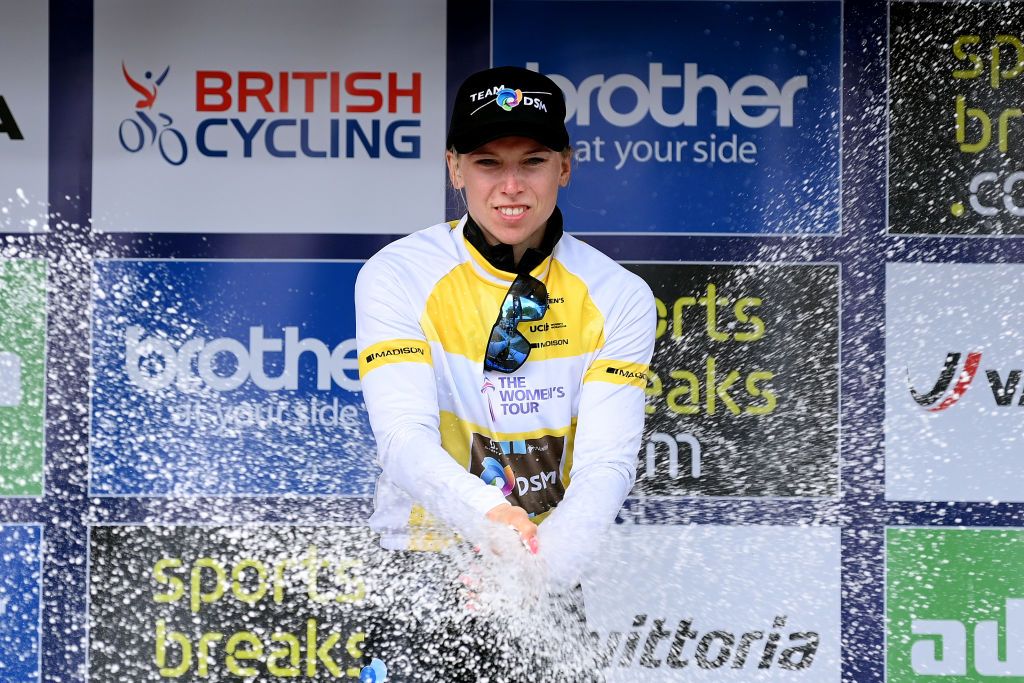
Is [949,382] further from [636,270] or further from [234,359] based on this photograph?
[234,359]

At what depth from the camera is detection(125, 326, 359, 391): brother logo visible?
2.95 meters

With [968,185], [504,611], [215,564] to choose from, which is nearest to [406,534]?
[504,611]

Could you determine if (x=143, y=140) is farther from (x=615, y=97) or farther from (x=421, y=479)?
(x=421, y=479)

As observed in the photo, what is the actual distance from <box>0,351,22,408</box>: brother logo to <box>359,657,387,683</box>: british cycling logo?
4.94 feet

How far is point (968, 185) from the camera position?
9.60ft

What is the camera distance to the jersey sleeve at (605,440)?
183cm

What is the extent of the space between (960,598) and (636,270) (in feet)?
4.05

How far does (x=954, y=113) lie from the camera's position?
115 inches

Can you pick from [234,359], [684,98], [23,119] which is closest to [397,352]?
[234,359]

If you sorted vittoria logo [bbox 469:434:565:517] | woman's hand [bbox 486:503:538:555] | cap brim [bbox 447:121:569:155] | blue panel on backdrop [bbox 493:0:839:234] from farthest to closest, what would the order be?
blue panel on backdrop [bbox 493:0:839:234], vittoria logo [bbox 469:434:565:517], cap brim [bbox 447:121:569:155], woman's hand [bbox 486:503:538:555]

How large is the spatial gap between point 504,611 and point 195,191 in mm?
1555

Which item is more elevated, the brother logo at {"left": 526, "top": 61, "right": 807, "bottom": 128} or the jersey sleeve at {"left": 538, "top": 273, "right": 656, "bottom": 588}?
the brother logo at {"left": 526, "top": 61, "right": 807, "bottom": 128}

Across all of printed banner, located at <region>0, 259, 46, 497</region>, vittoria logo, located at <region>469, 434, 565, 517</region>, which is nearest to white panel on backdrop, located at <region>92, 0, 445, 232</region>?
printed banner, located at <region>0, 259, 46, 497</region>

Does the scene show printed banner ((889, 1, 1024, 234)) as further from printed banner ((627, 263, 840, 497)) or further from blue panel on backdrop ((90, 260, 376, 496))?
blue panel on backdrop ((90, 260, 376, 496))
